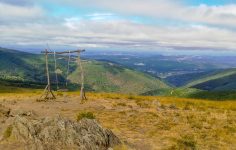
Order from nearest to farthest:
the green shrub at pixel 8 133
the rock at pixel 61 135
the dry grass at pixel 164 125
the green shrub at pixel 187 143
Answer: the rock at pixel 61 135 < the green shrub at pixel 8 133 < the green shrub at pixel 187 143 < the dry grass at pixel 164 125

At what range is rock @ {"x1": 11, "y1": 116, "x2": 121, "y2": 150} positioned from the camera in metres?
20.8

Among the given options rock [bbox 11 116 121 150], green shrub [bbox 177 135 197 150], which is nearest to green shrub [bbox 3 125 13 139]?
rock [bbox 11 116 121 150]

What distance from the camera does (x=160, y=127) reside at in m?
32.6

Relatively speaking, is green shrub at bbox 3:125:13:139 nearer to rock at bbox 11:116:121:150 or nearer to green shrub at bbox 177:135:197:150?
rock at bbox 11:116:121:150

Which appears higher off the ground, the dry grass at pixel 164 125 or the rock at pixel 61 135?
the rock at pixel 61 135

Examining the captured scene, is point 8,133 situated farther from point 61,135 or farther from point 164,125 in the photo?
point 164,125

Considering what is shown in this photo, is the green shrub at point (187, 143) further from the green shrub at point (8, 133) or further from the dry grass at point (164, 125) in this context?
the green shrub at point (8, 133)

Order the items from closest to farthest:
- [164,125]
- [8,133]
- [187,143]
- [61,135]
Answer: [61,135], [8,133], [187,143], [164,125]

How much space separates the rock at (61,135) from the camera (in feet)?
68.1

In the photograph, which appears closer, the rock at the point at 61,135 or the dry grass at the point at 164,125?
the rock at the point at 61,135

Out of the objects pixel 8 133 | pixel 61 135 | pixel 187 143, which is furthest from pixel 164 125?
pixel 8 133

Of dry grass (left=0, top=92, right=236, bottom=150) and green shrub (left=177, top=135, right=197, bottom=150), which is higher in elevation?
green shrub (left=177, top=135, right=197, bottom=150)

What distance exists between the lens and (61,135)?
21.6 m

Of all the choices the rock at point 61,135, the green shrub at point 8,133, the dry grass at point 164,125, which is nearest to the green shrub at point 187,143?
the dry grass at point 164,125
